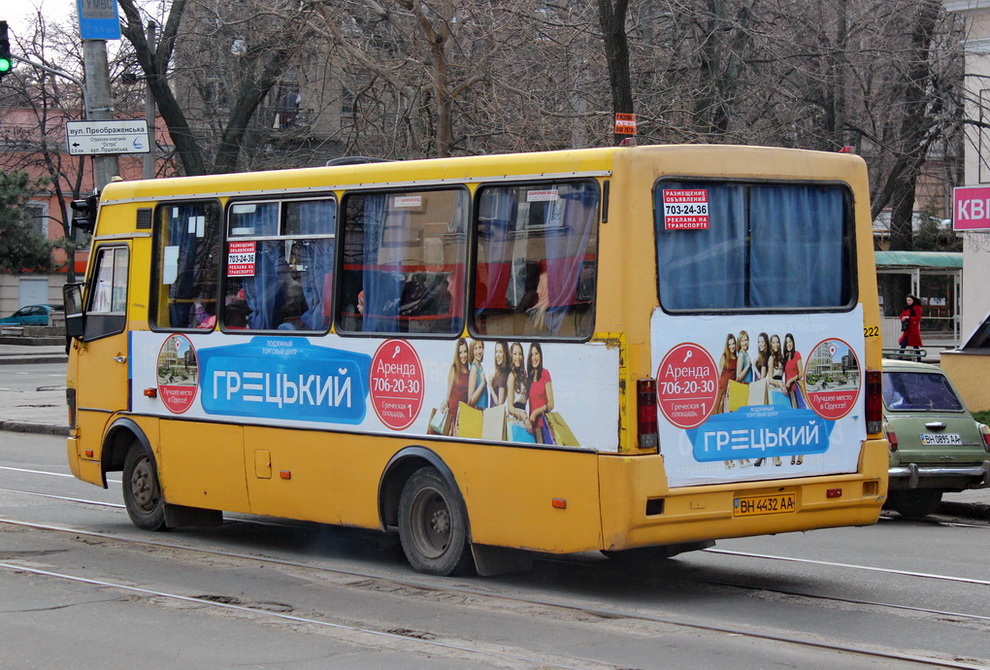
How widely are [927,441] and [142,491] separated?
722 cm

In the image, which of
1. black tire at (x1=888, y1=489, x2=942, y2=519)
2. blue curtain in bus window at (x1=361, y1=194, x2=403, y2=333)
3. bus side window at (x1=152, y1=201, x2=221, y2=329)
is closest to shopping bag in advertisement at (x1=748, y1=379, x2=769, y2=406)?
blue curtain in bus window at (x1=361, y1=194, x2=403, y2=333)

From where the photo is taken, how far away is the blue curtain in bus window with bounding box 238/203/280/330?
10289 mm

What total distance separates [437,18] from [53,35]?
21.2 m

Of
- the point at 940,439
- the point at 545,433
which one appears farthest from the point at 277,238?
the point at 940,439

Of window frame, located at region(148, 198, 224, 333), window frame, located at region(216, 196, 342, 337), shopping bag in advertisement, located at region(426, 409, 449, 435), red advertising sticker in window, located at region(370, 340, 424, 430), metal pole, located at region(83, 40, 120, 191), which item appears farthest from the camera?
metal pole, located at region(83, 40, 120, 191)

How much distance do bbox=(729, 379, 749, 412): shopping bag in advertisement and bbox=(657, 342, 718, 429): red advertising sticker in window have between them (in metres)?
0.12

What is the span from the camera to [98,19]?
17219 mm

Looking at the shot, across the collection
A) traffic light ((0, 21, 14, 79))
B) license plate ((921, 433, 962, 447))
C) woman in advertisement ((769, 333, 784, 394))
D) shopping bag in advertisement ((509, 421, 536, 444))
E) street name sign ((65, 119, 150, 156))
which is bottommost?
license plate ((921, 433, 962, 447))

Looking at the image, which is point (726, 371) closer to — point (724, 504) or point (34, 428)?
point (724, 504)

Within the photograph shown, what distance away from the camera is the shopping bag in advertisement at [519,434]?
8367 millimetres

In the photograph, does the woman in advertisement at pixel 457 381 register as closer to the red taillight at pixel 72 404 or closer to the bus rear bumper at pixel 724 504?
the bus rear bumper at pixel 724 504

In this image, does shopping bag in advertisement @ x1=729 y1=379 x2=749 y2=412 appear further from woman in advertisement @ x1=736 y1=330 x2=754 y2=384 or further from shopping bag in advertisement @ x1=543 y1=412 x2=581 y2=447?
shopping bag in advertisement @ x1=543 y1=412 x2=581 y2=447

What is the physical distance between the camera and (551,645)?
700 centimetres

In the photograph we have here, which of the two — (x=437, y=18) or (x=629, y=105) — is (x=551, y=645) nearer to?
(x=629, y=105)
